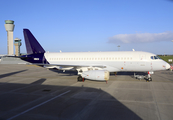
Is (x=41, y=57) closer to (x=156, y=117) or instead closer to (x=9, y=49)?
(x=156, y=117)

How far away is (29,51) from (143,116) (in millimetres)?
22361

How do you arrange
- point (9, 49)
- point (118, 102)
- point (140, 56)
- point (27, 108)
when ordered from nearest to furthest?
1. point (27, 108)
2. point (118, 102)
3. point (140, 56)
4. point (9, 49)

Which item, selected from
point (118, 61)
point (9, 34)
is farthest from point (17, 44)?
point (118, 61)

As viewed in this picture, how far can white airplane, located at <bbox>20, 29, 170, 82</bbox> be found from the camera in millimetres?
19375

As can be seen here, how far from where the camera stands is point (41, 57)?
24797 mm

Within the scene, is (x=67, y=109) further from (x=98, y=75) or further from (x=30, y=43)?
(x=30, y=43)

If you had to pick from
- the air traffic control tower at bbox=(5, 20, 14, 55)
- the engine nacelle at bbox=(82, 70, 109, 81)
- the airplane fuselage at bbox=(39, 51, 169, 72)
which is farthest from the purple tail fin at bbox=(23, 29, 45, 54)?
the air traffic control tower at bbox=(5, 20, 14, 55)

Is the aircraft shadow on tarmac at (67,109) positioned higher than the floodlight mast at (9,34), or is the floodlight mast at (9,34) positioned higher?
the floodlight mast at (9,34)

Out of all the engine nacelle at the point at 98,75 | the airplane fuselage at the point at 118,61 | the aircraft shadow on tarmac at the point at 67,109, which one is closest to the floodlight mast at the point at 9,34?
the airplane fuselage at the point at 118,61

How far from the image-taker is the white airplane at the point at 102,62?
19.4 m

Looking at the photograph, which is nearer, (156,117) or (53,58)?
(156,117)

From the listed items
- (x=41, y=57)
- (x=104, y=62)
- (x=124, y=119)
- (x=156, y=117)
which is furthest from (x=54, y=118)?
(x=41, y=57)

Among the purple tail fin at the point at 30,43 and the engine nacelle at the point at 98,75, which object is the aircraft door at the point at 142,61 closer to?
the engine nacelle at the point at 98,75

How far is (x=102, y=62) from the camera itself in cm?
2153
